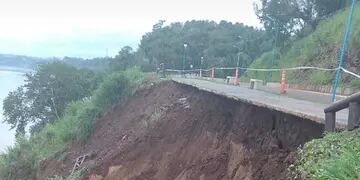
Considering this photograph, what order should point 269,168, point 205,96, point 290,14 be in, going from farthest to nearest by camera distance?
point 290,14 → point 205,96 → point 269,168

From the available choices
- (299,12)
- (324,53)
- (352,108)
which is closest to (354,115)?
(352,108)

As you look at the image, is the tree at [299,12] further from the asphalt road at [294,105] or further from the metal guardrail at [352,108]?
the metal guardrail at [352,108]

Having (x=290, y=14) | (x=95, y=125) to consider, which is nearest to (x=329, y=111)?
(x=95, y=125)

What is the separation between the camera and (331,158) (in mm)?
5086

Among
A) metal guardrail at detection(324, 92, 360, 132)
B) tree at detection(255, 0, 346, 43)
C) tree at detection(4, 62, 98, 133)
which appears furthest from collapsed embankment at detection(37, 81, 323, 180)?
tree at detection(4, 62, 98, 133)

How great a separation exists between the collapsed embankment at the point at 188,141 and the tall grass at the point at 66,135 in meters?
0.83

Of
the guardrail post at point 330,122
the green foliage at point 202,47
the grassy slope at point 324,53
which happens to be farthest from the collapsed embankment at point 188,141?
the green foliage at point 202,47

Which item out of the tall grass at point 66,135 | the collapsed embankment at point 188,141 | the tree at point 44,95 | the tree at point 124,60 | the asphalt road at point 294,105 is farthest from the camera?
the tree at point 124,60

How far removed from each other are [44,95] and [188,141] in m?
33.9

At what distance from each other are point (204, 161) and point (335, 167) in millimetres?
5305

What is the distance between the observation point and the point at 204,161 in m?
9.80

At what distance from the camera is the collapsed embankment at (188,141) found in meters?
7.56

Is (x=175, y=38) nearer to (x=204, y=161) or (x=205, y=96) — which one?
(x=205, y=96)

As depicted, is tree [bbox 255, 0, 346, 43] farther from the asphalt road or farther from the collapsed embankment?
the asphalt road
